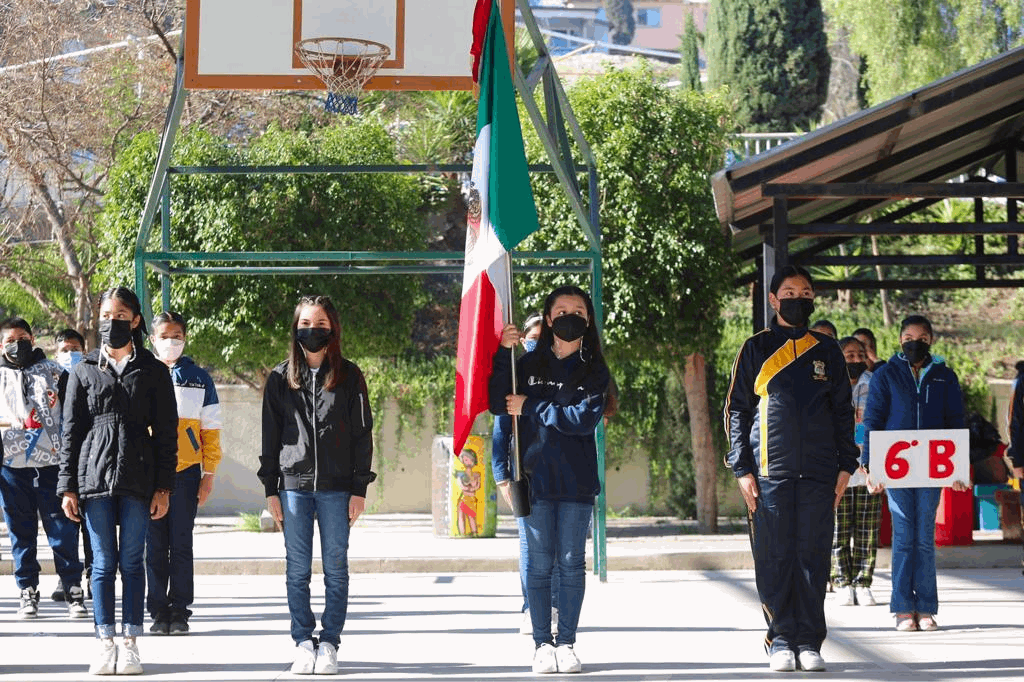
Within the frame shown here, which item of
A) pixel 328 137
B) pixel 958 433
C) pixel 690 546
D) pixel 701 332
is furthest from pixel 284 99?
pixel 958 433

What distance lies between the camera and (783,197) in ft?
31.9

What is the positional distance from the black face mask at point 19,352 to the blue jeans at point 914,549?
19.2 feet

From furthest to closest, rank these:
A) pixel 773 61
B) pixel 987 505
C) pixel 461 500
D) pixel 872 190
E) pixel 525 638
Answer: pixel 773 61 < pixel 461 500 < pixel 987 505 < pixel 872 190 < pixel 525 638

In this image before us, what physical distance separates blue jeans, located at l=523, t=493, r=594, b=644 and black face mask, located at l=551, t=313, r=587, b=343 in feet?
2.72

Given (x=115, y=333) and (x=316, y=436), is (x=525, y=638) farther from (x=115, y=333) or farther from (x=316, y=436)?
(x=115, y=333)

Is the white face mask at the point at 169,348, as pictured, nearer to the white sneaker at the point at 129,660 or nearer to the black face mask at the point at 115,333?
the black face mask at the point at 115,333

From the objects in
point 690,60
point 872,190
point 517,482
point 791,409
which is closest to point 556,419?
point 517,482

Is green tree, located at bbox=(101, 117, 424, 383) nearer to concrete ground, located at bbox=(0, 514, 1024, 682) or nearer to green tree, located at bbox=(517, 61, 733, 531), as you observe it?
green tree, located at bbox=(517, 61, 733, 531)

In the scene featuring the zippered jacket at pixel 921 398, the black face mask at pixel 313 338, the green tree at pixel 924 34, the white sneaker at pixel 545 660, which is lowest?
the white sneaker at pixel 545 660

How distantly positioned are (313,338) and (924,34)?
22.9m

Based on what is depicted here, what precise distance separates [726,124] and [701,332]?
4187 millimetres

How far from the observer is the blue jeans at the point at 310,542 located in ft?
23.4

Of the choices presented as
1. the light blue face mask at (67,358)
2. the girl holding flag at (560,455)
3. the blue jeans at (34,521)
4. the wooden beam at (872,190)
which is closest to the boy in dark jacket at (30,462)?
the blue jeans at (34,521)

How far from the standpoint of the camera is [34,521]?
33.1ft
